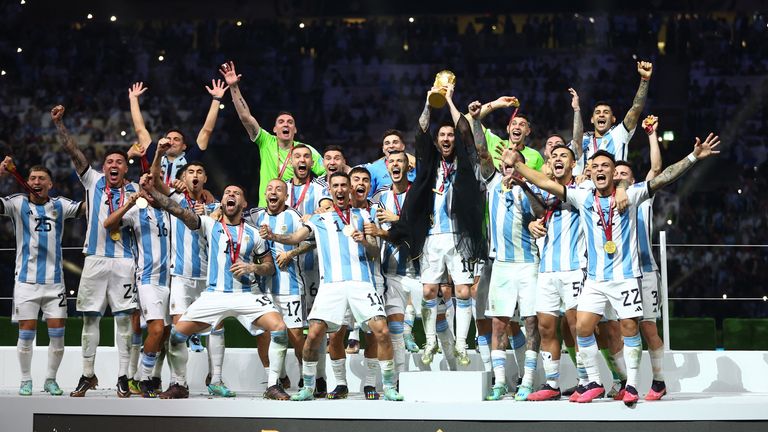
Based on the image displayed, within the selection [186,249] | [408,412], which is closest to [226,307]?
[186,249]

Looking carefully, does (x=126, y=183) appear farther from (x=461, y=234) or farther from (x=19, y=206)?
(x=461, y=234)

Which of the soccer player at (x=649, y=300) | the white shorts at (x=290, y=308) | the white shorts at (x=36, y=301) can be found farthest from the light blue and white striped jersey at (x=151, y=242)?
the soccer player at (x=649, y=300)

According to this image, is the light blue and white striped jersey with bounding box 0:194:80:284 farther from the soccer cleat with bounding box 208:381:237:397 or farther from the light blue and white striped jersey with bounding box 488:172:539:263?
the light blue and white striped jersey with bounding box 488:172:539:263

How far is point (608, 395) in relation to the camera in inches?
307

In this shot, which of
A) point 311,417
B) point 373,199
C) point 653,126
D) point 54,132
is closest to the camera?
point 311,417

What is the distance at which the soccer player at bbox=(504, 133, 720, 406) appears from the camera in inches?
288

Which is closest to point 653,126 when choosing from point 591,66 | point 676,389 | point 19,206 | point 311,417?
point 676,389

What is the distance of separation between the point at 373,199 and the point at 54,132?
930 cm

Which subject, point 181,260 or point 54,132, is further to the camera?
point 54,132

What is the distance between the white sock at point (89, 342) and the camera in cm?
833

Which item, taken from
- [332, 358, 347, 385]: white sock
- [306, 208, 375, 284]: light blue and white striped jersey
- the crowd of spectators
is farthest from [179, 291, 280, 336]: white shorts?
the crowd of spectators

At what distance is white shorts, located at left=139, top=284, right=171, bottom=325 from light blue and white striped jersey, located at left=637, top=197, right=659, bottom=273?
140 inches

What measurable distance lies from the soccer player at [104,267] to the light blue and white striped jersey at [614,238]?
11.4 feet

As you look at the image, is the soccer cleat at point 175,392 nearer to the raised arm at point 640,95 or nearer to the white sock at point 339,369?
the white sock at point 339,369
